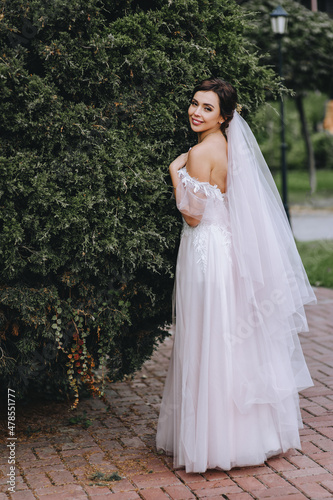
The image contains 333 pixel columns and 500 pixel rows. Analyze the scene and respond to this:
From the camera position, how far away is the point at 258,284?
12.6ft

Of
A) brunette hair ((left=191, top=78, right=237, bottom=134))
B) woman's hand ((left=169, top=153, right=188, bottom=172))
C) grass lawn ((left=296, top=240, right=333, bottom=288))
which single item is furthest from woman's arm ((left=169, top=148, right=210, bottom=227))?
grass lawn ((left=296, top=240, right=333, bottom=288))

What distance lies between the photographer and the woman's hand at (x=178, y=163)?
151 inches

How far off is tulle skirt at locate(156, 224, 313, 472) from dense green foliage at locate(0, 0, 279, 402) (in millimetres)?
287

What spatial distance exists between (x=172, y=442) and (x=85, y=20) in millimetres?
2642

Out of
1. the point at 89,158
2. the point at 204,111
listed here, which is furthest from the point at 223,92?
the point at 89,158

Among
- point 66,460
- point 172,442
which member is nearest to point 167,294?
point 172,442

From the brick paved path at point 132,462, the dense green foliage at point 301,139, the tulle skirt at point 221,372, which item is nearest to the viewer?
the brick paved path at point 132,462

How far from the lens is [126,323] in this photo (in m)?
4.20

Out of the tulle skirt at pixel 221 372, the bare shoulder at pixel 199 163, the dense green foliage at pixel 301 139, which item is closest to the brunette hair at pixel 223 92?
the bare shoulder at pixel 199 163

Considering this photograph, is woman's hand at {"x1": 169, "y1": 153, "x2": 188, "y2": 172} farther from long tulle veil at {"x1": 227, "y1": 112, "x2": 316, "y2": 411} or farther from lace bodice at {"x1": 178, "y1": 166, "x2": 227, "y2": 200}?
long tulle veil at {"x1": 227, "y1": 112, "x2": 316, "y2": 411}

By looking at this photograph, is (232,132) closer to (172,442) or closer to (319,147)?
(172,442)

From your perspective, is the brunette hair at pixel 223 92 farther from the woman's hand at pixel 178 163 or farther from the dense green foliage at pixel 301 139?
the dense green foliage at pixel 301 139

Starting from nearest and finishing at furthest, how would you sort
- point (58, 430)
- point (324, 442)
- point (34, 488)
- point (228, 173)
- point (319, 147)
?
point (34, 488) → point (228, 173) → point (324, 442) → point (58, 430) → point (319, 147)

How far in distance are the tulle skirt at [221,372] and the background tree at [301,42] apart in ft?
32.2
